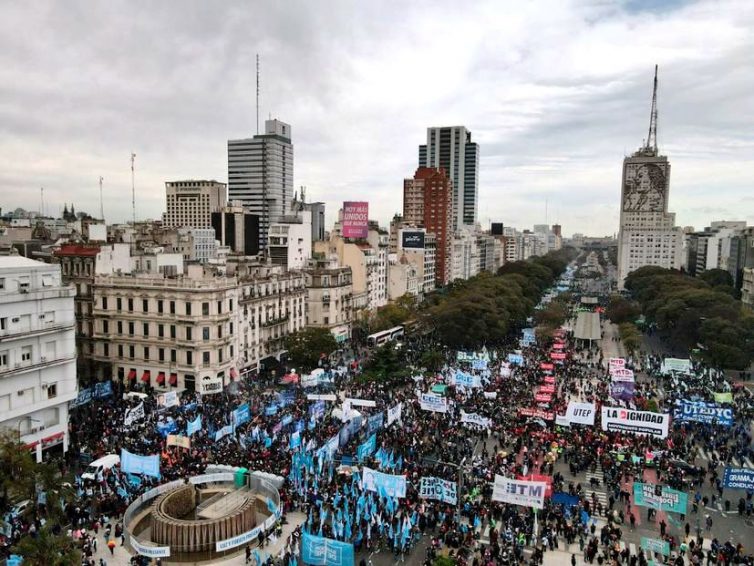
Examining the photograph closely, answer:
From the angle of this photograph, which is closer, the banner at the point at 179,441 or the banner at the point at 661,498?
the banner at the point at 661,498

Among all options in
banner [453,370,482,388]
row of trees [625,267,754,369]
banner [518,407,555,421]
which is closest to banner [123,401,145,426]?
banner [453,370,482,388]

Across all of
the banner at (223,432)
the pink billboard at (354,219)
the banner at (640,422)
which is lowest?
the banner at (223,432)

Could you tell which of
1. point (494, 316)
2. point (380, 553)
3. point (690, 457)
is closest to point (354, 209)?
point (494, 316)

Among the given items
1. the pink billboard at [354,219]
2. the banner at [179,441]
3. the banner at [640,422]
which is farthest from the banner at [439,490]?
the pink billboard at [354,219]

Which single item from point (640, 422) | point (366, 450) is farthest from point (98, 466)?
point (640, 422)

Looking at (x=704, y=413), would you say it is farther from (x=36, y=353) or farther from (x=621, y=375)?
(x=36, y=353)

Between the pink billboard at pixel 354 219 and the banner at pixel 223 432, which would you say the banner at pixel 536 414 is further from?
the pink billboard at pixel 354 219

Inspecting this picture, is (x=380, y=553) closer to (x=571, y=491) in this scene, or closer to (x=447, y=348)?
(x=571, y=491)
